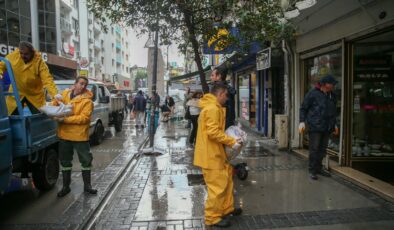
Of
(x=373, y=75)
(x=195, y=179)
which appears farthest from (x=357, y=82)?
(x=195, y=179)

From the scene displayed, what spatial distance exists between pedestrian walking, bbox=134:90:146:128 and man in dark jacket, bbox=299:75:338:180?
35.8 feet

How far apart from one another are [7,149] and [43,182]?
5.61ft

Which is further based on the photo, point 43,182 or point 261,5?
point 261,5

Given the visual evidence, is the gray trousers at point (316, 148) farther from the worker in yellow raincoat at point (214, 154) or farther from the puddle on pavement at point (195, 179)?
the worker in yellow raincoat at point (214, 154)

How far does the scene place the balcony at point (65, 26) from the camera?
34603 mm

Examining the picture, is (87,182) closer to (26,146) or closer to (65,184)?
(65,184)

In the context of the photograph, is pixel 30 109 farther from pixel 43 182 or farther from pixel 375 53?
pixel 375 53

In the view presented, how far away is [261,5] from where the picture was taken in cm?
720

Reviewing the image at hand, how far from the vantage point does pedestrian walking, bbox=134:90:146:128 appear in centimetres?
1695

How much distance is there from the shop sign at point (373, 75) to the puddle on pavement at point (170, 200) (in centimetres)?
391

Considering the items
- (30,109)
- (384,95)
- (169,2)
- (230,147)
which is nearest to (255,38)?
(169,2)

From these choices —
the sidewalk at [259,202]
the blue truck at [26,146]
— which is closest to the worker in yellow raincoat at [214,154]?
the sidewalk at [259,202]

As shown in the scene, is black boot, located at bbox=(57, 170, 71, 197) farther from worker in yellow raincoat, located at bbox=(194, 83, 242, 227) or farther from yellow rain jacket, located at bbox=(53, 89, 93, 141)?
worker in yellow raincoat, located at bbox=(194, 83, 242, 227)

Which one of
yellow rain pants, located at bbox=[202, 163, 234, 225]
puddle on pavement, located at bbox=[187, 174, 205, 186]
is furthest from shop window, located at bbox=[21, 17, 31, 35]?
yellow rain pants, located at bbox=[202, 163, 234, 225]
